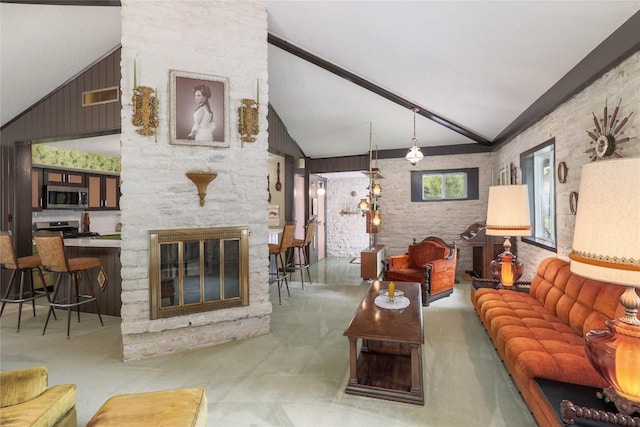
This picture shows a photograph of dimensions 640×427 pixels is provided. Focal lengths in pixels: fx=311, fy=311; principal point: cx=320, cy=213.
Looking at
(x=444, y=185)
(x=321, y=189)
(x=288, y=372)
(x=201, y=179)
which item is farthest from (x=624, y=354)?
(x=321, y=189)

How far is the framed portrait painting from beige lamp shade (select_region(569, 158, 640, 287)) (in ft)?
9.94

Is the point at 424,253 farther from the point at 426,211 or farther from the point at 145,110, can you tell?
the point at 145,110

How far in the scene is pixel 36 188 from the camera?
5500mm

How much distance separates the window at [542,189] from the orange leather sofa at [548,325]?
976 mm

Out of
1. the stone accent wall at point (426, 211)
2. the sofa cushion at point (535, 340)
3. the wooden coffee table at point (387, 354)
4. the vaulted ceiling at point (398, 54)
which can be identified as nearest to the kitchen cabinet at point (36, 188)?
the vaulted ceiling at point (398, 54)

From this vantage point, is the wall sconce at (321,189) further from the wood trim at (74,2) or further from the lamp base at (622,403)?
the lamp base at (622,403)

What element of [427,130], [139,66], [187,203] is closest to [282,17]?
[139,66]

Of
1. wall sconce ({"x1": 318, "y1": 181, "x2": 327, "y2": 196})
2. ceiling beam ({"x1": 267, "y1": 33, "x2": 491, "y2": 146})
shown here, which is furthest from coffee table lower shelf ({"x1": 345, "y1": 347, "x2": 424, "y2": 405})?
wall sconce ({"x1": 318, "y1": 181, "x2": 327, "y2": 196})

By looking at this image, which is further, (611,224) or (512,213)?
(512,213)

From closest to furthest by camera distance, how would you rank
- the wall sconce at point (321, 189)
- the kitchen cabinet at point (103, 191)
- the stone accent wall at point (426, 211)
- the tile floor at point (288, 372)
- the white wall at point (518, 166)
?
the tile floor at point (288, 372) < the white wall at point (518, 166) < the stone accent wall at point (426, 211) < the kitchen cabinet at point (103, 191) < the wall sconce at point (321, 189)

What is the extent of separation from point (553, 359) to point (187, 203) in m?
3.27

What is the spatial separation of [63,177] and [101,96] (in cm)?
276

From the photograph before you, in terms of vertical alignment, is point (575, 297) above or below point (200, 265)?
below

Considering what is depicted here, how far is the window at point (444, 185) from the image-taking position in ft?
21.4
